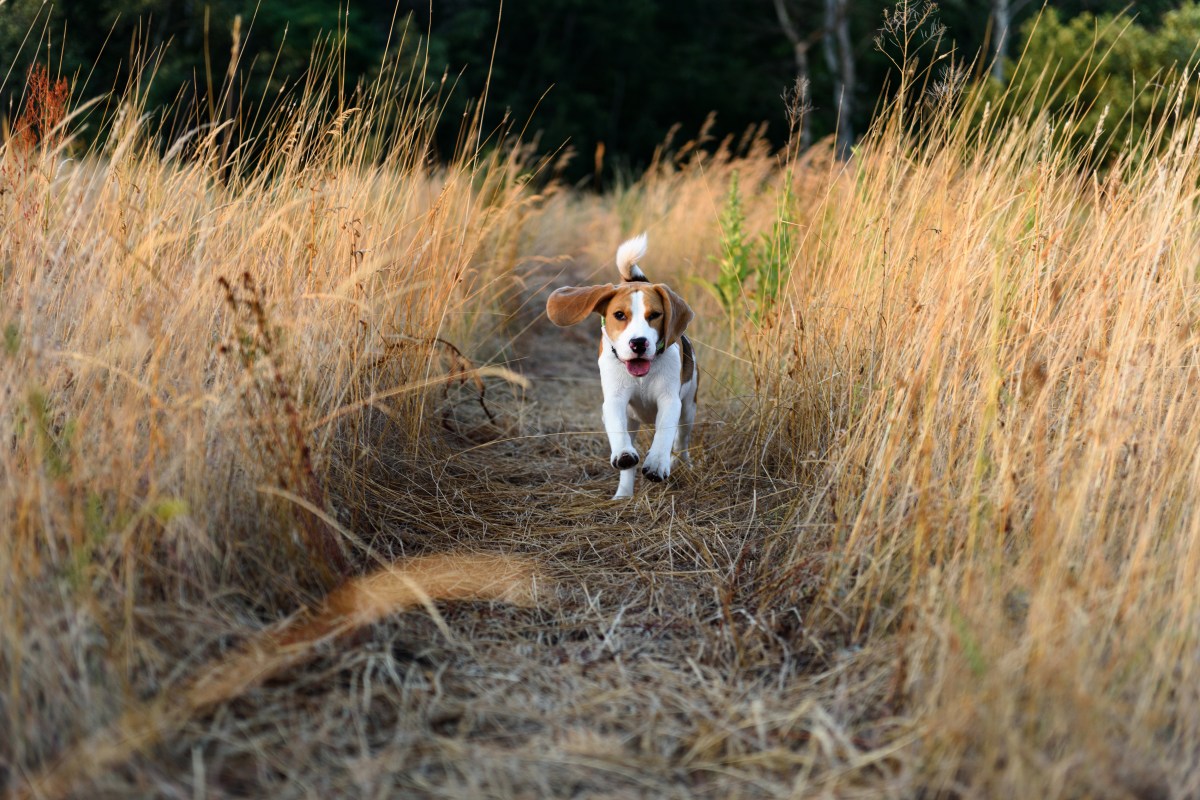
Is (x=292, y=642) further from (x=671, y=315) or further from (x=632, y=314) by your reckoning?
(x=671, y=315)

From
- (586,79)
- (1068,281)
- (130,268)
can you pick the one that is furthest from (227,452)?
(586,79)

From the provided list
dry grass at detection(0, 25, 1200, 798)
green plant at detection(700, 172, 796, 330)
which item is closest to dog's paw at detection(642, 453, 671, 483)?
dry grass at detection(0, 25, 1200, 798)

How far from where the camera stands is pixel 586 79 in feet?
68.9

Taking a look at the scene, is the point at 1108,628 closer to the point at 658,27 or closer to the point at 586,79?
the point at 586,79

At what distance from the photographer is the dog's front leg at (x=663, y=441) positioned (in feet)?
11.7

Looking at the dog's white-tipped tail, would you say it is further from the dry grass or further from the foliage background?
the foliage background

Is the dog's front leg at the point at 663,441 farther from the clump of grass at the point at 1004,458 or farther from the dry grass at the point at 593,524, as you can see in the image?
the clump of grass at the point at 1004,458

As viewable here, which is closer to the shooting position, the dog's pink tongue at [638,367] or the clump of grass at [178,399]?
the clump of grass at [178,399]

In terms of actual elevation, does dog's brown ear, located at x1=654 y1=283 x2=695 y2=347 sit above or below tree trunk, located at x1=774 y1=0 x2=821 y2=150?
below

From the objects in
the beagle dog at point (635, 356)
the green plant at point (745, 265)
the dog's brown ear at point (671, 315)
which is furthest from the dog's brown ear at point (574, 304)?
the green plant at point (745, 265)

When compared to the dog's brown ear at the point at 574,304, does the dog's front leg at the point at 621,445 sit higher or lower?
lower

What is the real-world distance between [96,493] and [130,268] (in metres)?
0.89

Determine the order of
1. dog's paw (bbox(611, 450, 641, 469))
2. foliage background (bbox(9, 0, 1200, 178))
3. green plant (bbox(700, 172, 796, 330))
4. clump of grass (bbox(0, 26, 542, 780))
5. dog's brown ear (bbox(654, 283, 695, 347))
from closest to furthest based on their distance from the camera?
clump of grass (bbox(0, 26, 542, 780)) → dog's paw (bbox(611, 450, 641, 469)) → dog's brown ear (bbox(654, 283, 695, 347)) → green plant (bbox(700, 172, 796, 330)) → foliage background (bbox(9, 0, 1200, 178))

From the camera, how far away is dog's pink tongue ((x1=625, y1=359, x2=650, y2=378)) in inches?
141
